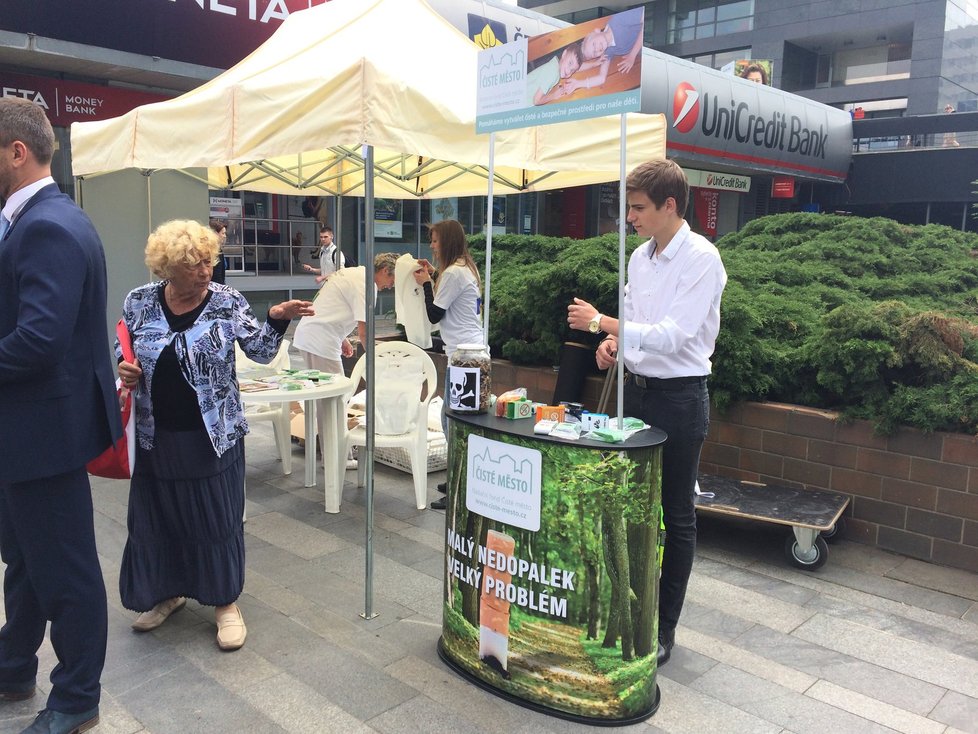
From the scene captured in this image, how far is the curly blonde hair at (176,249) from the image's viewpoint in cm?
299

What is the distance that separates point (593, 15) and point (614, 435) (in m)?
35.7

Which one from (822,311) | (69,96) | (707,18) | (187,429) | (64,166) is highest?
(707,18)

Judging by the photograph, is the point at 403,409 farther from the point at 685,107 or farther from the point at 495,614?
the point at 685,107

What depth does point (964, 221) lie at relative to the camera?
20.3 m

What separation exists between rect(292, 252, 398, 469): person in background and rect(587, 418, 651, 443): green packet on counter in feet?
10.0

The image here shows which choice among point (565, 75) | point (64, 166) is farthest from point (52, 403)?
point (64, 166)

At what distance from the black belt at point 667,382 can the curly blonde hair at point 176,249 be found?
176 cm

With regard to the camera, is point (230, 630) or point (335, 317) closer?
point (230, 630)

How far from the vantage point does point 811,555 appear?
4238mm

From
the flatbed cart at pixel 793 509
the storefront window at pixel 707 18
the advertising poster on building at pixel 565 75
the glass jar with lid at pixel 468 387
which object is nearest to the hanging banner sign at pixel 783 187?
the storefront window at pixel 707 18

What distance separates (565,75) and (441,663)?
7.74ft

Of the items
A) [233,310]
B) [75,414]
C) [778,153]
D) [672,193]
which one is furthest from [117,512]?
[778,153]

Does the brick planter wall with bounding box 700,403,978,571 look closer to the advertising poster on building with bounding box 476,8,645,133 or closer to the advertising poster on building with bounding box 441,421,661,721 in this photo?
the advertising poster on building with bounding box 441,421,661,721

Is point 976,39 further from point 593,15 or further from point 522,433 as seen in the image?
point 522,433
